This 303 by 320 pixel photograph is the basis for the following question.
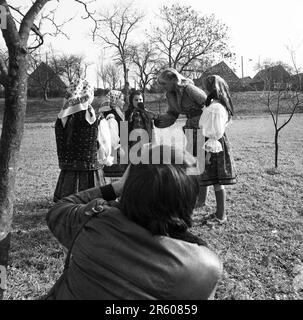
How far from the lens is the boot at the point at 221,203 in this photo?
12.7 feet

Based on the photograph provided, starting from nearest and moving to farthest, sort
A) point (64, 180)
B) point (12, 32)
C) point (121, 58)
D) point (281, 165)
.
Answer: point (12, 32)
point (64, 180)
point (281, 165)
point (121, 58)

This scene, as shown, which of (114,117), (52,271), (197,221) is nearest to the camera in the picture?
(52,271)

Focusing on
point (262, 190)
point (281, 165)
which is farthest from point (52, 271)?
point (281, 165)

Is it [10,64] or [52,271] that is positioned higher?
[10,64]

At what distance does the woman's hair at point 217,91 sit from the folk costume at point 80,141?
106 cm

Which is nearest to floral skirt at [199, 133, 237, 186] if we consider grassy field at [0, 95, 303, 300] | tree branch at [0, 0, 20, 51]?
grassy field at [0, 95, 303, 300]

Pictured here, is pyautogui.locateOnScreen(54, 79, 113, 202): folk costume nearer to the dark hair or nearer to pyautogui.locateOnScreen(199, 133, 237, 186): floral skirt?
pyautogui.locateOnScreen(199, 133, 237, 186): floral skirt

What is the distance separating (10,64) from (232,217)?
292 centimetres

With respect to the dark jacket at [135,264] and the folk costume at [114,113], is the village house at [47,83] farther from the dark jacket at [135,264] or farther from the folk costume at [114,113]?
the dark jacket at [135,264]

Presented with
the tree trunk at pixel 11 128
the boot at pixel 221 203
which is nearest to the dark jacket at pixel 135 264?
the tree trunk at pixel 11 128

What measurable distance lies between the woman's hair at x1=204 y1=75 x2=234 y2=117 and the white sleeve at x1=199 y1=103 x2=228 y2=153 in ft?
0.36

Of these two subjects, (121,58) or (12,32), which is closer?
(12,32)
